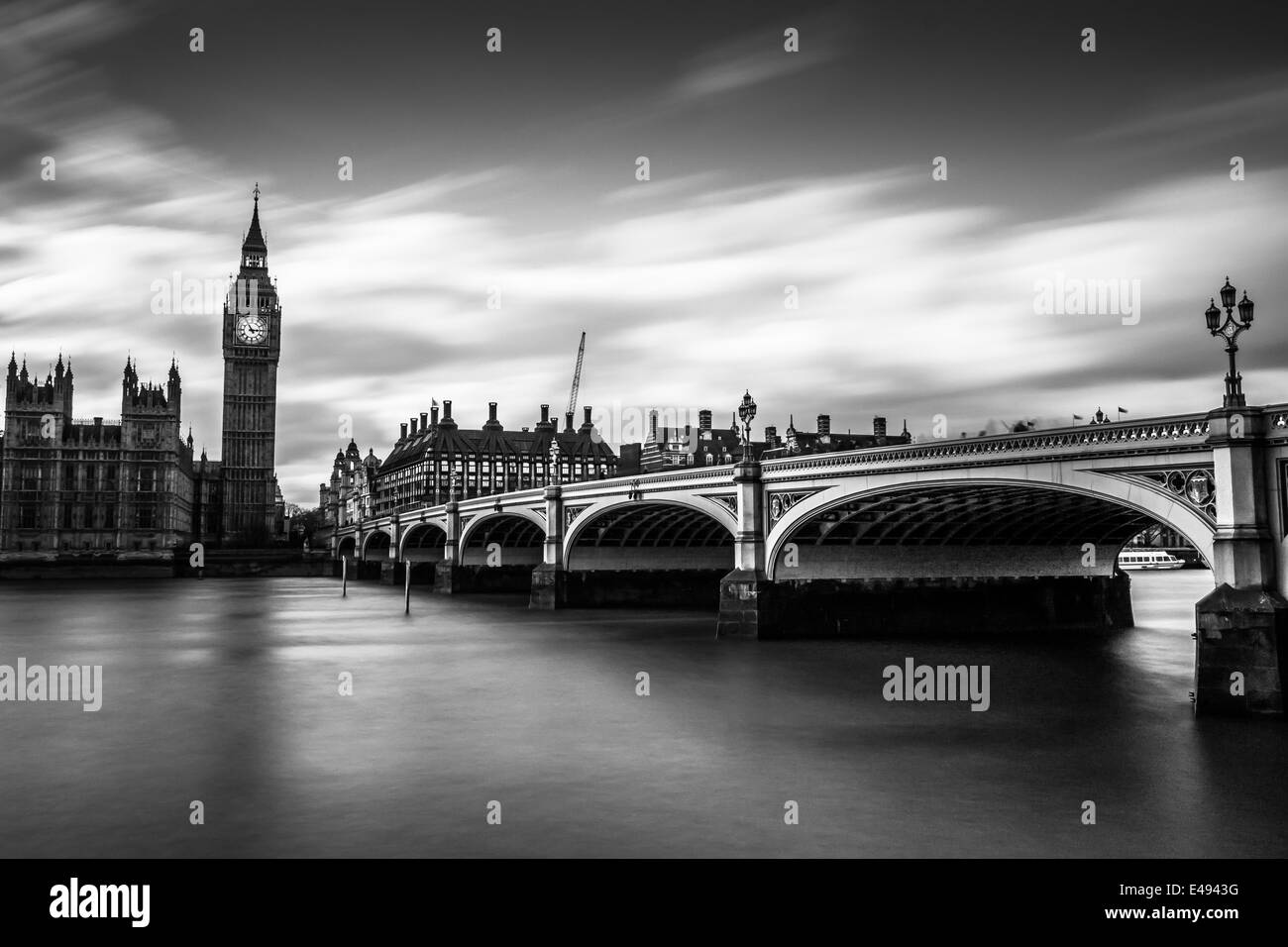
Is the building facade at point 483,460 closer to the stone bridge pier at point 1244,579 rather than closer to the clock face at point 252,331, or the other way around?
the clock face at point 252,331

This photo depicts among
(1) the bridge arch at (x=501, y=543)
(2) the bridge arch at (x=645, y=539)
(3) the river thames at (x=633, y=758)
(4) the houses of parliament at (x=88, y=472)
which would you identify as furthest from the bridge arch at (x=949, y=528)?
(4) the houses of parliament at (x=88, y=472)

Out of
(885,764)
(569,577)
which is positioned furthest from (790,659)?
(569,577)

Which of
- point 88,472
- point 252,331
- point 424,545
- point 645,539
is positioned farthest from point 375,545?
point 645,539

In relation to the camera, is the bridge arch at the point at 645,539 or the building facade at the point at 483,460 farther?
the building facade at the point at 483,460

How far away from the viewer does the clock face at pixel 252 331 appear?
5537 inches

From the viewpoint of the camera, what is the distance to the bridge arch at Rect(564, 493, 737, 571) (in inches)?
1809

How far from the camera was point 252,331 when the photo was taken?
141500 millimetres

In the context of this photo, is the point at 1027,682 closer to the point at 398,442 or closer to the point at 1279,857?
the point at 1279,857

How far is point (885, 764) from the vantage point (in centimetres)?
1503

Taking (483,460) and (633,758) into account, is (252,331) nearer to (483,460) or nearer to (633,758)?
(483,460)

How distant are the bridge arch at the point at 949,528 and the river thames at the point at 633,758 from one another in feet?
14.4

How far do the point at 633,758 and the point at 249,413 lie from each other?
136 m

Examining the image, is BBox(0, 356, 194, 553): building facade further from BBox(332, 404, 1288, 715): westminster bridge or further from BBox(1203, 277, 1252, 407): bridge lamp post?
BBox(1203, 277, 1252, 407): bridge lamp post
